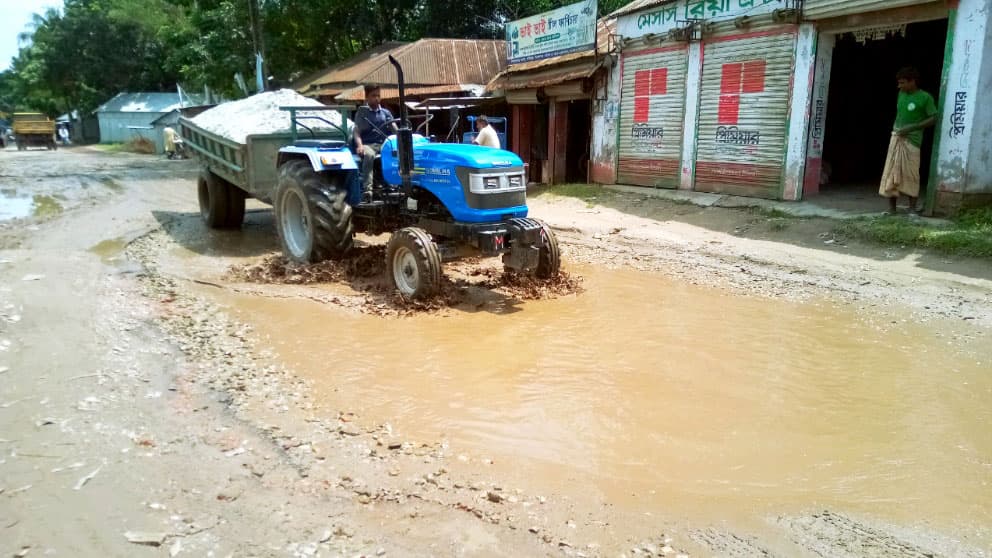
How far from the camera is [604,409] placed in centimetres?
432

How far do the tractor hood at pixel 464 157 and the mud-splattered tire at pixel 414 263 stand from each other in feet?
2.31

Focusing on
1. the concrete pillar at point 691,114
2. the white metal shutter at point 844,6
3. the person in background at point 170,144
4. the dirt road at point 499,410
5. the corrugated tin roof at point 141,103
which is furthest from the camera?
the corrugated tin roof at point 141,103

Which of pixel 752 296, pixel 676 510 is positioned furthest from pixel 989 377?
pixel 676 510

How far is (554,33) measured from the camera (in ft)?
49.9

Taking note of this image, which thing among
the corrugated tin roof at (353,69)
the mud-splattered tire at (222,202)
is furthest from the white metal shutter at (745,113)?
the corrugated tin roof at (353,69)

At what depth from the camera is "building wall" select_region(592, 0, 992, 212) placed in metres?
8.23

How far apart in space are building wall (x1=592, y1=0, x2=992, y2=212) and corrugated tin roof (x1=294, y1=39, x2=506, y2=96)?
245 inches

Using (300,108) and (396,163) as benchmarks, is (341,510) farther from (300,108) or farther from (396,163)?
(300,108)

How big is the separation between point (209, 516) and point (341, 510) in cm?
56

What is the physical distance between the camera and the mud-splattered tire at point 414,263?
6.27 metres

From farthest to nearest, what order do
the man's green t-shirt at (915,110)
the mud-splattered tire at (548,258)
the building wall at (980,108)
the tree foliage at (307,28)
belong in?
the tree foliage at (307,28) < the man's green t-shirt at (915,110) < the building wall at (980,108) < the mud-splattered tire at (548,258)

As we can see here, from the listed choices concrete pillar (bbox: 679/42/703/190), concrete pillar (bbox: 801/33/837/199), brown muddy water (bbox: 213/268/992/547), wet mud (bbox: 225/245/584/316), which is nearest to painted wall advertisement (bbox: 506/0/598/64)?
concrete pillar (bbox: 679/42/703/190)

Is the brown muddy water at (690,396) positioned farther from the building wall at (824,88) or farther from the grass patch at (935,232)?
the building wall at (824,88)

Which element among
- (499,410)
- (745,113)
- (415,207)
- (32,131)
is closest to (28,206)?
(415,207)
